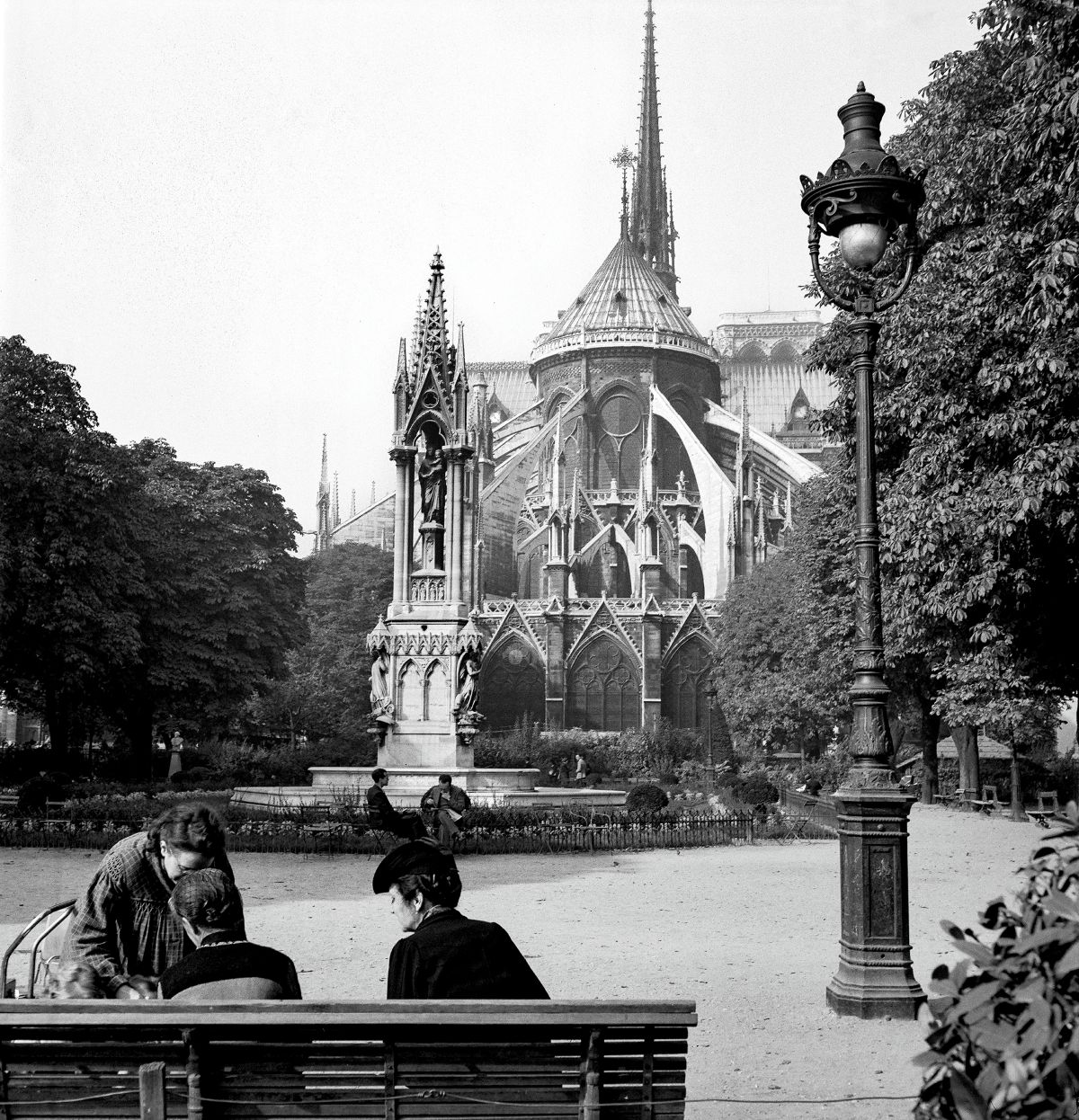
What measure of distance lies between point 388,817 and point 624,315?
67774 millimetres

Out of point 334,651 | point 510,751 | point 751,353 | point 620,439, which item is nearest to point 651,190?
point 751,353

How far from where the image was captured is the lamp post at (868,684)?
745cm

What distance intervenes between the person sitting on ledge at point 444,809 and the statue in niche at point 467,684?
12.2 feet

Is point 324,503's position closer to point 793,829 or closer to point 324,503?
point 324,503

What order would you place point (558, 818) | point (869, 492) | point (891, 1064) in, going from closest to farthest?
1. point (891, 1064)
2. point (869, 492)
3. point (558, 818)

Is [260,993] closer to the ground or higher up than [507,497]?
closer to the ground

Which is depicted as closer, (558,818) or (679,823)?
(558,818)

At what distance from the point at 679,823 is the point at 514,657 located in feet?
137

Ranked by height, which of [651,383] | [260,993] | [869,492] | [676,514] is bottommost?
[260,993]

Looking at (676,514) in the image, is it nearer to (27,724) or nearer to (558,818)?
(27,724)

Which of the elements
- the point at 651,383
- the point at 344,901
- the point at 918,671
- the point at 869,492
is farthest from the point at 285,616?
the point at 651,383

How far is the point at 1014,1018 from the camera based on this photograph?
2.15 m

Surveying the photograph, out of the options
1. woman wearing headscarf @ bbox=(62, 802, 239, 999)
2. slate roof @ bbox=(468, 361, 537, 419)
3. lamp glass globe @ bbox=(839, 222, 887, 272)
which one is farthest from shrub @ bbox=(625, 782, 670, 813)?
slate roof @ bbox=(468, 361, 537, 419)

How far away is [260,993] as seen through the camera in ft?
12.7
